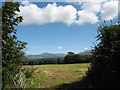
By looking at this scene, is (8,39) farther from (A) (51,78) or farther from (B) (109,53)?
(A) (51,78)

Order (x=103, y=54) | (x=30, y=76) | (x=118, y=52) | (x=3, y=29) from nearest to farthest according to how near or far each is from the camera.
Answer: (x=3, y=29), (x=118, y=52), (x=103, y=54), (x=30, y=76)

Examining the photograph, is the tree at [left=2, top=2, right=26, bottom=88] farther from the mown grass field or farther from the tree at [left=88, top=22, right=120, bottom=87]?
the tree at [left=88, top=22, right=120, bottom=87]

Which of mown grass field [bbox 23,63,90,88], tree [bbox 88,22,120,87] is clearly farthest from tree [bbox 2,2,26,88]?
tree [bbox 88,22,120,87]

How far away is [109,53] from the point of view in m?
7.29

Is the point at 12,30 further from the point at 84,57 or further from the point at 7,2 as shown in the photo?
the point at 84,57

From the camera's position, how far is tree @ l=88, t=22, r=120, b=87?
6.81 m

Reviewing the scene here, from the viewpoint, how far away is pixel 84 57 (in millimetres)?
33656

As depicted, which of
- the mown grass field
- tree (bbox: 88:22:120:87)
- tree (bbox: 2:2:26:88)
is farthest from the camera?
the mown grass field

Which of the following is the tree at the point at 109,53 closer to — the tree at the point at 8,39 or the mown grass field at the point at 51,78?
the mown grass field at the point at 51,78

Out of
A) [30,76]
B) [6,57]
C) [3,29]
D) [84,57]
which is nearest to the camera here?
[3,29]

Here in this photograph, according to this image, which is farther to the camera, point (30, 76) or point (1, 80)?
point (30, 76)

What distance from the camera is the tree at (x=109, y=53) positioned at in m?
6.81

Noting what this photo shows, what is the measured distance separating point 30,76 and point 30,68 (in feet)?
2.76

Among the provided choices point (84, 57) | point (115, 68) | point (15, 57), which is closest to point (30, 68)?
point (15, 57)
